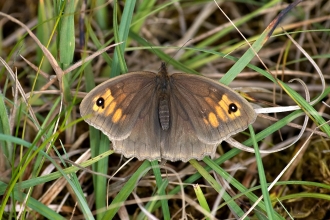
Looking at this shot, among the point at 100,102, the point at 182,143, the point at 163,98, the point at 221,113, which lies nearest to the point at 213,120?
the point at 221,113

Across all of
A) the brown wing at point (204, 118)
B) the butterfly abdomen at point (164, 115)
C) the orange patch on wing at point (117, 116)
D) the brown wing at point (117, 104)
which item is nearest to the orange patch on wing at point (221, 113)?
the brown wing at point (204, 118)

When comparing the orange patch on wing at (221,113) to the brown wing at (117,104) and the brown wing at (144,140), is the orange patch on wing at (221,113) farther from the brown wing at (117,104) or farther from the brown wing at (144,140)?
the brown wing at (117,104)

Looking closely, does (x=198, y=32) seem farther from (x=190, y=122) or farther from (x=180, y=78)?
(x=190, y=122)

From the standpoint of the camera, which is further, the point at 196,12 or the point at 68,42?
the point at 196,12

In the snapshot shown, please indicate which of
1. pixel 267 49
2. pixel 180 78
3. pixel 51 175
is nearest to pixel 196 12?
pixel 267 49

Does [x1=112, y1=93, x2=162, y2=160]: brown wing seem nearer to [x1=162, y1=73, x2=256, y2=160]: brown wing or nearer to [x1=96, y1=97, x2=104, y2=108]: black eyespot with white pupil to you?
[x1=162, y1=73, x2=256, y2=160]: brown wing
